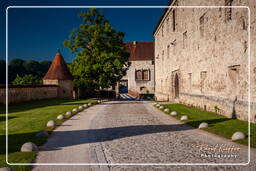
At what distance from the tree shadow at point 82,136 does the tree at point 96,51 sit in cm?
1454

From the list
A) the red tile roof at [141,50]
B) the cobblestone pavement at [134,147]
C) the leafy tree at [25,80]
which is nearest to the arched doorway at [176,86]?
the cobblestone pavement at [134,147]

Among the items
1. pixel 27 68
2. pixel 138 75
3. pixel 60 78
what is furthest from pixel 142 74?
pixel 27 68

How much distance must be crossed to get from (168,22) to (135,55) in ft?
65.9

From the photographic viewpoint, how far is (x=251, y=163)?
15.3ft

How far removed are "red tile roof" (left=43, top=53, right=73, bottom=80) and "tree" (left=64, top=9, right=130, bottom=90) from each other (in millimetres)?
5076

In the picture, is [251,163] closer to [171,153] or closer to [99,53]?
[171,153]

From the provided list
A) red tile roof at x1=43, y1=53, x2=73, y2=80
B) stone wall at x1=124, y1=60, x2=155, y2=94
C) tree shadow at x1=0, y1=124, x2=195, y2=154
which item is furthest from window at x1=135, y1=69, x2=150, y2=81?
tree shadow at x1=0, y1=124, x2=195, y2=154

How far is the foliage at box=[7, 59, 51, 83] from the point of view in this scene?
22.1 meters

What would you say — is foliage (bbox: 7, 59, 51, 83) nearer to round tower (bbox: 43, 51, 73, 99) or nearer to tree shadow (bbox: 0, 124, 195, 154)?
round tower (bbox: 43, 51, 73, 99)

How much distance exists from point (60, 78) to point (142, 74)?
753 inches

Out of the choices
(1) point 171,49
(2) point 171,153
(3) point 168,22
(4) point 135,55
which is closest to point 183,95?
(1) point 171,49

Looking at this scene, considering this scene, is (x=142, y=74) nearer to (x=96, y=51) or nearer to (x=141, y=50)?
(x=141, y=50)

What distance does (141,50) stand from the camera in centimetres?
4503

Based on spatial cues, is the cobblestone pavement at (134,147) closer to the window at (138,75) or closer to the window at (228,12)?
the window at (228,12)
